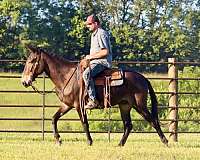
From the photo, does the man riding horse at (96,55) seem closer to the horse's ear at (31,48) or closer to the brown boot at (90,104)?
the brown boot at (90,104)

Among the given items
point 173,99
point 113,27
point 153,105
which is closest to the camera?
point 153,105

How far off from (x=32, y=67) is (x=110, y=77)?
58.7 inches

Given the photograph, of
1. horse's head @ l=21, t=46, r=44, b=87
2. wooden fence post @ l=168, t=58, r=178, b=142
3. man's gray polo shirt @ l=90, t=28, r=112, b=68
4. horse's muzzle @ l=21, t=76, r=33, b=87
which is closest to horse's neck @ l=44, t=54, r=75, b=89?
horse's head @ l=21, t=46, r=44, b=87

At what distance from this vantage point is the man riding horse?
11.0 meters

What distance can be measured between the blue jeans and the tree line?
4670cm

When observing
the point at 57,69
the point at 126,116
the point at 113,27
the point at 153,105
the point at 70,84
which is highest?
the point at 57,69

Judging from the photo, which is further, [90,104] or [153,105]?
[153,105]

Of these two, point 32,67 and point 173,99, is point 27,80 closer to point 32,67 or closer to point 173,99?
point 32,67

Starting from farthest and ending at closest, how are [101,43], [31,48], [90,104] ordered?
1. [31,48]
2. [90,104]
3. [101,43]

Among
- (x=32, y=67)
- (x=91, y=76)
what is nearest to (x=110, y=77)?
(x=91, y=76)

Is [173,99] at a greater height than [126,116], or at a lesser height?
lesser

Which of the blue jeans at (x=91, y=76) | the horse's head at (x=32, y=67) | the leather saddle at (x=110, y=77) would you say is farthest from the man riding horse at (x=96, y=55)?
the horse's head at (x=32, y=67)

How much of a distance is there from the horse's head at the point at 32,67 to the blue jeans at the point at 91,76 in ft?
3.39

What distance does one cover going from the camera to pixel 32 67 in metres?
11.6
